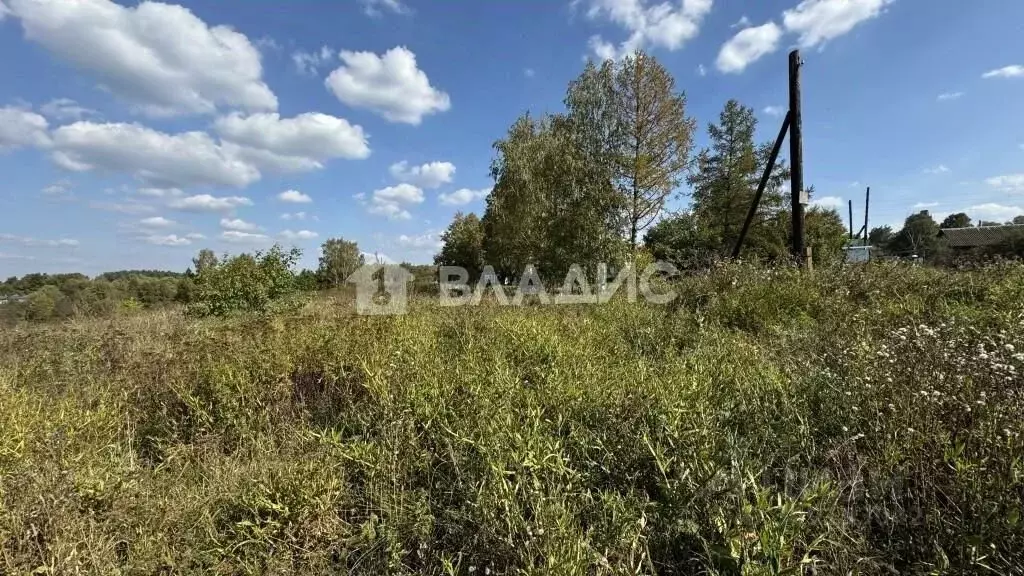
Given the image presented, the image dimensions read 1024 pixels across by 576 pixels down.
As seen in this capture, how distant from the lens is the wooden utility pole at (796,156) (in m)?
7.54

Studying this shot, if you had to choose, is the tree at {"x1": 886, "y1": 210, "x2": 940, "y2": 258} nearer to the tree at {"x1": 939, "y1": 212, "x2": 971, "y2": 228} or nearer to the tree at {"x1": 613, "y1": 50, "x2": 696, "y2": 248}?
the tree at {"x1": 939, "y1": 212, "x2": 971, "y2": 228}

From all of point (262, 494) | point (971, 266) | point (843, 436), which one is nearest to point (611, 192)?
point (971, 266)

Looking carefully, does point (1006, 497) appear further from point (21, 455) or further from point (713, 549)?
point (21, 455)

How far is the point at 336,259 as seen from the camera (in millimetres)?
28438

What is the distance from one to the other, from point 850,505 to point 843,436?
42 centimetres

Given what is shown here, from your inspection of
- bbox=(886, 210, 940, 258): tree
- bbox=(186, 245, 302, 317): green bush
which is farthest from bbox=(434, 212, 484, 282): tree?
bbox=(886, 210, 940, 258): tree

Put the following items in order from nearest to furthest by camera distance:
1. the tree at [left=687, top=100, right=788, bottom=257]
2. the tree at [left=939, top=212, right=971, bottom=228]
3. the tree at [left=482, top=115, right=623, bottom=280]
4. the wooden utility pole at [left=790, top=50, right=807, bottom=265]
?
1. the wooden utility pole at [left=790, top=50, right=807, bottom=265]
2. the tree at [left=482, top=115, right=623, bottom=280]
3. the tree at [left=687, top=100, right=788, bottom=257]
4. the tree at [left=939, top=212, right=971, bottom=228]

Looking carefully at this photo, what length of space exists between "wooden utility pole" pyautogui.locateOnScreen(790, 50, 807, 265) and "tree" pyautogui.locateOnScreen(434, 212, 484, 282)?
2121cm

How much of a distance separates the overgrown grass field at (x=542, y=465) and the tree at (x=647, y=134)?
11.0 metres

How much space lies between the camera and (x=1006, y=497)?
1464 mm

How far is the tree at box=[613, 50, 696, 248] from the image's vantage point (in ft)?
45.3

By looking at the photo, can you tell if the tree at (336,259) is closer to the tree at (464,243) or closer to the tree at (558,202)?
the tree at (464,243)

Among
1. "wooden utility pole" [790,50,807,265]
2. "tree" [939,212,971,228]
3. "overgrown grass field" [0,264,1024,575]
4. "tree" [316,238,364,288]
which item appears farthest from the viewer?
"tree" [939,212,971,228]

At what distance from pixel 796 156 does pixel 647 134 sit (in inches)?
275
